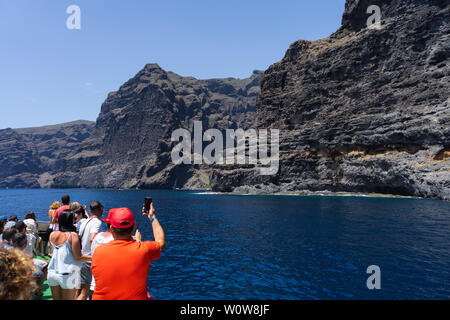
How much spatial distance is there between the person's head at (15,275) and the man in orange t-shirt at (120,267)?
106 centimetres

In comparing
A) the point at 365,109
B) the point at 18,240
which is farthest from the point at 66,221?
the point at 365,109

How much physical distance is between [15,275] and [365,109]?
102m

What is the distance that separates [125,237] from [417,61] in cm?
10520

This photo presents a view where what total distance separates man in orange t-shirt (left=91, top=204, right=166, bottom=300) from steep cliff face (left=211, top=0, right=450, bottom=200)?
239ft

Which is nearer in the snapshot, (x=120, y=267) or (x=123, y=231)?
→ (x=120, y=267)

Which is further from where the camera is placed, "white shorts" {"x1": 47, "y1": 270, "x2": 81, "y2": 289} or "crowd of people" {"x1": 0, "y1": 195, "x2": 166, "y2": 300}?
"white shorts" {"x1": 47, "y1": 270, "x2": 81, "y2": 289}

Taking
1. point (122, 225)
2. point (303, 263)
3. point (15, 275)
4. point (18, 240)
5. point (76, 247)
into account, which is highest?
point (122, 225)

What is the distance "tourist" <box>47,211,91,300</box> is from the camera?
5.93 metres

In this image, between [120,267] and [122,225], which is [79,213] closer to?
[122,225]

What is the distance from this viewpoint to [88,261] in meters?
6.21

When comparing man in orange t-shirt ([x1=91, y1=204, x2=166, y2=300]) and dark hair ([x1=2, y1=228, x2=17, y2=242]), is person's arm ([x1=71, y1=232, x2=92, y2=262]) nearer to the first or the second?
dark hair ([x1=2, y1=228, x2=17, y2=242])

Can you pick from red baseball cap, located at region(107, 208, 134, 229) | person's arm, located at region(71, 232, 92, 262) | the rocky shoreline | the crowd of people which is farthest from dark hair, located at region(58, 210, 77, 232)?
the rocky shoreline
